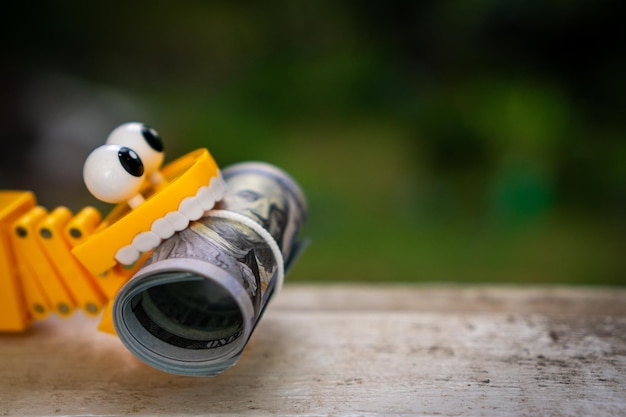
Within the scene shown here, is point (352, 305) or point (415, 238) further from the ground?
point (352, 305)

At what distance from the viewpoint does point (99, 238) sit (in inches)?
34.2

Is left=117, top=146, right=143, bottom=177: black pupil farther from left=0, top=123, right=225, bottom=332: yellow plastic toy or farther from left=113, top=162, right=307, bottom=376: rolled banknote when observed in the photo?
left=113, top=162, right=307, bottom=376: rolled banknote

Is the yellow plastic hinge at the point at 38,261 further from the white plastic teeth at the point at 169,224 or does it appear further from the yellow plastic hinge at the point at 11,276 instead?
the white plastic teeth at the point at 169,224

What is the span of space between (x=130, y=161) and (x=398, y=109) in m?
2.53

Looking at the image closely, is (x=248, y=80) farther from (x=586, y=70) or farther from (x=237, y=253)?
(x=237, y=253)

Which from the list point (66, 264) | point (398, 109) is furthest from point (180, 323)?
point (398, 109)

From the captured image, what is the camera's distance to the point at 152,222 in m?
0.86

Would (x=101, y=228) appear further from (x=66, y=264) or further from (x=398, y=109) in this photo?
(x=398, y=109)

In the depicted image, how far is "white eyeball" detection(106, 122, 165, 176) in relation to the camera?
0.93 meters

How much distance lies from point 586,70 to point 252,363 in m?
2.76

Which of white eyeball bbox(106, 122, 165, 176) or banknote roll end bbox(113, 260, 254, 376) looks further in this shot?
white eyeball bbox(106, 122, 165, 176)

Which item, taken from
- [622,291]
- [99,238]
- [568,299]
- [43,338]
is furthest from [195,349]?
[622,291]

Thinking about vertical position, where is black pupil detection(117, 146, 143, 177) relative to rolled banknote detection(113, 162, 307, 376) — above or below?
above

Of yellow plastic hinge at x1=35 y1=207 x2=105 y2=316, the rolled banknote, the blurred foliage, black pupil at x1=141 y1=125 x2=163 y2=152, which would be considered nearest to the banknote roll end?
the rolled banknote
